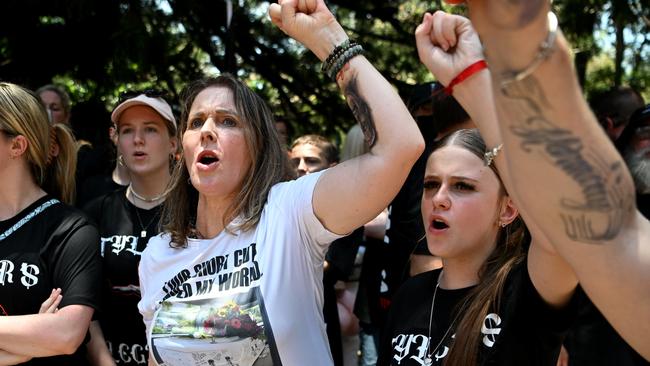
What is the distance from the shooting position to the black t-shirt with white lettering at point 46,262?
9.72 ft

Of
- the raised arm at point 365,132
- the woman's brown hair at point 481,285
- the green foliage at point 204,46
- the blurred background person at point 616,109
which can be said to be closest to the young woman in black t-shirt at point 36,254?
the raised arm at point 365,132

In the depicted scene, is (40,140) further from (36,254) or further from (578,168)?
(578,168)

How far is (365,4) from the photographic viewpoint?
23.5 ft

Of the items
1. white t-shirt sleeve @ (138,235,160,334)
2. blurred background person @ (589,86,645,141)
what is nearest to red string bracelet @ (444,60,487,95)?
white t-shirt sleeve @ (138,235,160,334)

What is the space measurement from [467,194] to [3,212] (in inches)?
77.8

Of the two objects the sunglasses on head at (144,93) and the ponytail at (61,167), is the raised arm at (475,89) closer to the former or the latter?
the ponytail at (61,167)

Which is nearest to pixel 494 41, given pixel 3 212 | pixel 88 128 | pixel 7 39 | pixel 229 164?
pixel 229 164

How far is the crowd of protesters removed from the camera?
1.06 metres

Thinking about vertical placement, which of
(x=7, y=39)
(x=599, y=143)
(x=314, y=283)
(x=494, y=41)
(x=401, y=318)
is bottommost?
(x=401, y=318)

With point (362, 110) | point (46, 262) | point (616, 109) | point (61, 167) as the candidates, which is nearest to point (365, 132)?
point (362, 110)

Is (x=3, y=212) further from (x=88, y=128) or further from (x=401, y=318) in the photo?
(x=88, y=128)

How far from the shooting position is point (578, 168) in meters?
1.04

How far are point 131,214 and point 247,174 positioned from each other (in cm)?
112

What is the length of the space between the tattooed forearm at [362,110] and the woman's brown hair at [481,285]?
0.55 m
